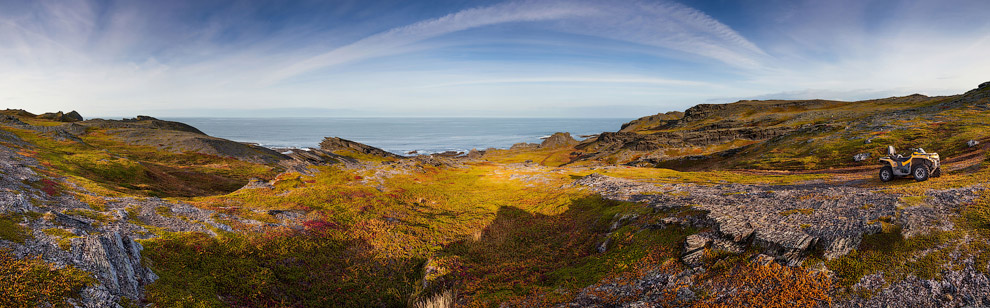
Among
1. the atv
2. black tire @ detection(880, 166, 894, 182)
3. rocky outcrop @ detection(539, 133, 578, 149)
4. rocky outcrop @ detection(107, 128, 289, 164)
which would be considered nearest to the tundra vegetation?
black tire @ detection(880, 166, 894, 182)

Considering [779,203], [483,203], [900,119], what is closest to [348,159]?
[483,203]

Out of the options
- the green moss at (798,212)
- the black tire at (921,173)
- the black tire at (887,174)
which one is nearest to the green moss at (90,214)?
the green moss at (798,212)

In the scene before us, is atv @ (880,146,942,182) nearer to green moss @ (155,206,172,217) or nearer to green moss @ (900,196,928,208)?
green moss @ (900,196,928,208)

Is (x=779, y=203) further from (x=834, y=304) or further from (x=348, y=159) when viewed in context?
(x=348, y=159)

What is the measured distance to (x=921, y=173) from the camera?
67.2 ft

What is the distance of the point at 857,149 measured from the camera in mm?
49469

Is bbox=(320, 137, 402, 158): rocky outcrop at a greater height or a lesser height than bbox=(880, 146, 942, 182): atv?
lesser

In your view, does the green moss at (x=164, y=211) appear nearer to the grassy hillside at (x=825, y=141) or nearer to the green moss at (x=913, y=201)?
the green moss at (x=913, y=201)

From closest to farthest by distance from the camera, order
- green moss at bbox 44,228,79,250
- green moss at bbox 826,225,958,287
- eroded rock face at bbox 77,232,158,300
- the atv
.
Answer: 1. green moss at bbox 826,225,958,287
2. eroded rock face at bbox 77,232,158,300
3. green moss at bbox 44,228,79,250
4. the atv

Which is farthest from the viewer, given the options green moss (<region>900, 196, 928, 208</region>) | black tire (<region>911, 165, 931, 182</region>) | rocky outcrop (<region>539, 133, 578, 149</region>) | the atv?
rocky outcrop (<region>539, 133, 578, 149</region>)

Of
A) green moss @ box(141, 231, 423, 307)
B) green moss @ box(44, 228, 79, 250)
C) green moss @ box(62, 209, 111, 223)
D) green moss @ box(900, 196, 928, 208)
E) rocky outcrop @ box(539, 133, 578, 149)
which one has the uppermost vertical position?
green moss @ box(900, 196, 928, 208)

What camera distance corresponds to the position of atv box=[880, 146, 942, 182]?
2048 centimetres

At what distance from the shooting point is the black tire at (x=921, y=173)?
20312 mm

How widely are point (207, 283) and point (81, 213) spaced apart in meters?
8.91
